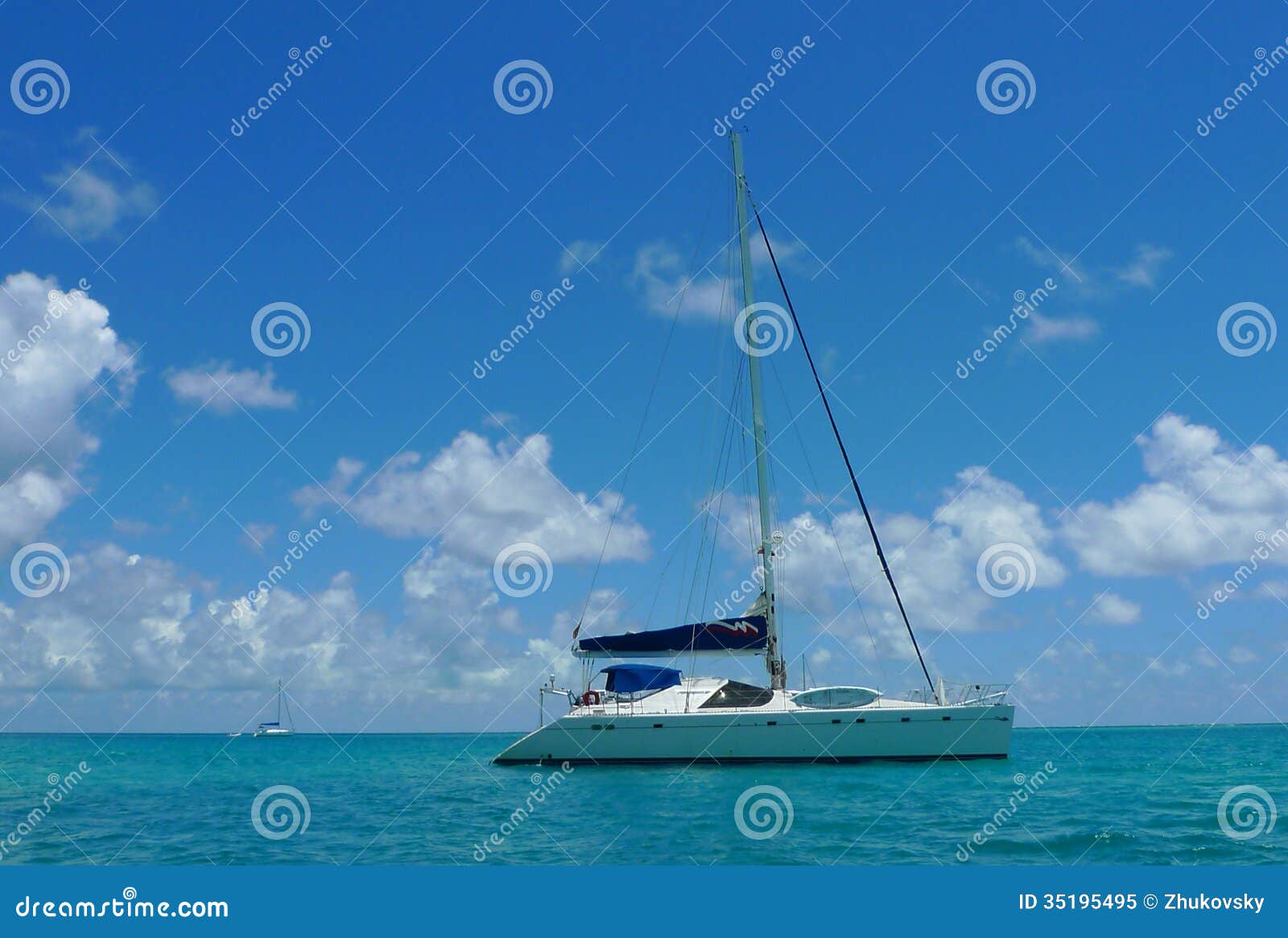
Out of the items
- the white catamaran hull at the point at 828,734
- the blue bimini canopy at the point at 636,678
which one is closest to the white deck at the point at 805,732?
the white catamaran hull at the point at 828,734

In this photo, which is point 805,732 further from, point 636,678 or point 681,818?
point 681,818

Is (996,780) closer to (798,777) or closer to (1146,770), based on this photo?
(798,777)

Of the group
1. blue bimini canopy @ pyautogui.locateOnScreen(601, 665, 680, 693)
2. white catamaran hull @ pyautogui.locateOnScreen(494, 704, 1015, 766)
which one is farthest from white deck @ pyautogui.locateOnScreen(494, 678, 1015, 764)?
blue bimini canopy @ pyautogui.locateOnScreen(601, 665, 680, 693)

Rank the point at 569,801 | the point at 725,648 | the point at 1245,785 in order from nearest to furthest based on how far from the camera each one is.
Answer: the point at 569,801 → the point at 1245,785 → the point at 725,648

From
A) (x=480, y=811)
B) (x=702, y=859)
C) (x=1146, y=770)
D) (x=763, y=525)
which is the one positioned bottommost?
(x=702, y=859)

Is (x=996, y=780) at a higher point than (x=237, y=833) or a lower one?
higher

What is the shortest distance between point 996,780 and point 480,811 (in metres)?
14.1

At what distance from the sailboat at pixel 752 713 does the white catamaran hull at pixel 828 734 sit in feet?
0.08

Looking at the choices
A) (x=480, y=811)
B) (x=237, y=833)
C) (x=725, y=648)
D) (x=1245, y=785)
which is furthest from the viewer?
(x=725, y=648)

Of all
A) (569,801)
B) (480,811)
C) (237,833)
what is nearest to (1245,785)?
(569,801)

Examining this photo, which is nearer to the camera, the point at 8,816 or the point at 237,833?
the point at 237,833

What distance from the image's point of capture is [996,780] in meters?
28.4

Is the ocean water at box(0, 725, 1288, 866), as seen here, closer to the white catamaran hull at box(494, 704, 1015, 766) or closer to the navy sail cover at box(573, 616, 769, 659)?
the white catamaran hull at box(494, 704, 1015, 766)

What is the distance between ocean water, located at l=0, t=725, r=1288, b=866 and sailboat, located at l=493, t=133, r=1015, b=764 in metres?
0.73
